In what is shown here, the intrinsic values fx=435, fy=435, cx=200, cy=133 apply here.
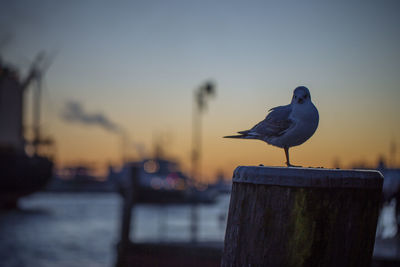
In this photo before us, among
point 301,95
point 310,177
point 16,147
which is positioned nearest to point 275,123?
point 301,95

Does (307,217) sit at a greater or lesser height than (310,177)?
lesser

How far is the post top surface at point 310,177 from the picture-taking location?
1.72 m

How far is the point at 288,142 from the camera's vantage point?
9.42ft

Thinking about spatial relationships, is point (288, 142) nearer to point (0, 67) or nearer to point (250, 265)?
point (250, 265)

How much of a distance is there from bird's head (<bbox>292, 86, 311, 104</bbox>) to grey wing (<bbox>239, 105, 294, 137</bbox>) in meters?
0.12

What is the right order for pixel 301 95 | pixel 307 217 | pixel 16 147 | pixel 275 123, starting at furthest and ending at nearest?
pixel 16 147
pixel 275 123
pixel 301 95
pixel 307 217

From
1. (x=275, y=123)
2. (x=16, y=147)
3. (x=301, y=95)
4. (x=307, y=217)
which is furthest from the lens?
(x=16, y=147)

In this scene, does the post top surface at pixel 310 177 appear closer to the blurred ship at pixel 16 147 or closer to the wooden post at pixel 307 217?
the wooden post at pixel 307 217

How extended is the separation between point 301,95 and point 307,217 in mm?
1270

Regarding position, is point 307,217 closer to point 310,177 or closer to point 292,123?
point 310,177

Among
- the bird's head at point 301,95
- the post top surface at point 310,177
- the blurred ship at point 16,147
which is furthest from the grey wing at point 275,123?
the blurred ship at point 16,147

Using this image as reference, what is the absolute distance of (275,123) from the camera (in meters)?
3.01

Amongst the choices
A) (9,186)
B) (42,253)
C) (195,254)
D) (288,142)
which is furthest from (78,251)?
(9,186)

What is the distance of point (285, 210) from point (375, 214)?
0.42 metres
